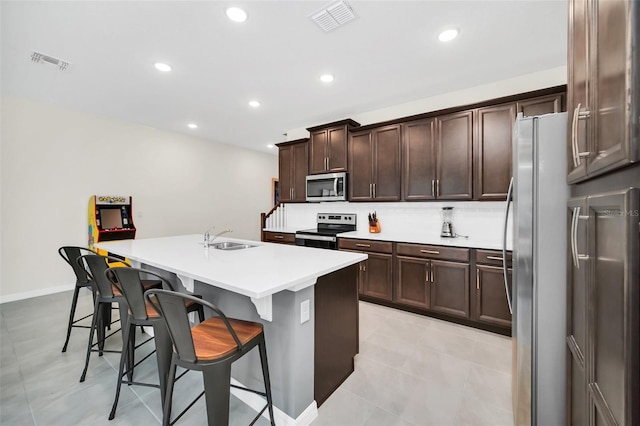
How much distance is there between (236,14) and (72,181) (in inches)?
155

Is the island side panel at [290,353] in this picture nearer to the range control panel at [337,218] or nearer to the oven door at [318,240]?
the oven door at [318,240]

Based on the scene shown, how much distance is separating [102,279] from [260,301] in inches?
51.4

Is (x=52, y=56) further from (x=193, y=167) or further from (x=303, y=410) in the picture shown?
(x=303, y=410)

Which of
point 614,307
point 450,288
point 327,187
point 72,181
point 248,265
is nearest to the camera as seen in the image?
point 614,307

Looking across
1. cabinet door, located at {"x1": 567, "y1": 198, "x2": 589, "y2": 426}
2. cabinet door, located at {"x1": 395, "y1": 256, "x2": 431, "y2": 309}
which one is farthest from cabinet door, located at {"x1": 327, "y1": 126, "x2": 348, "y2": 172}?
cabinet door, located at {"x1": 567, "y1": 198, "x2": 589, "y2": 426}

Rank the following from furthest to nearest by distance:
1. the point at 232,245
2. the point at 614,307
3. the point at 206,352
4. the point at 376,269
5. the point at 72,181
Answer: the point at 72,181
the point at 376,269
the point at 232,245
the point at 206,352
the point at 614,307

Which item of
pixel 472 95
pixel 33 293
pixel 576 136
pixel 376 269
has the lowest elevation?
pixel 33 293

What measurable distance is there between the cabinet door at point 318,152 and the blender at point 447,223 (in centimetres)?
188

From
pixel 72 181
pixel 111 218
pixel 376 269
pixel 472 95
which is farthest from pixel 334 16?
pixel 72 181

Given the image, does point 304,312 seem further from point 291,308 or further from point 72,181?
point 72,181

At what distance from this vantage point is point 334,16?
6.87ft

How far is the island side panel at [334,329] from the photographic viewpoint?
1.73 m

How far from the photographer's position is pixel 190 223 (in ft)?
18.7

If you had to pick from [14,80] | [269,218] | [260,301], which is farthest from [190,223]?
[260,301]
